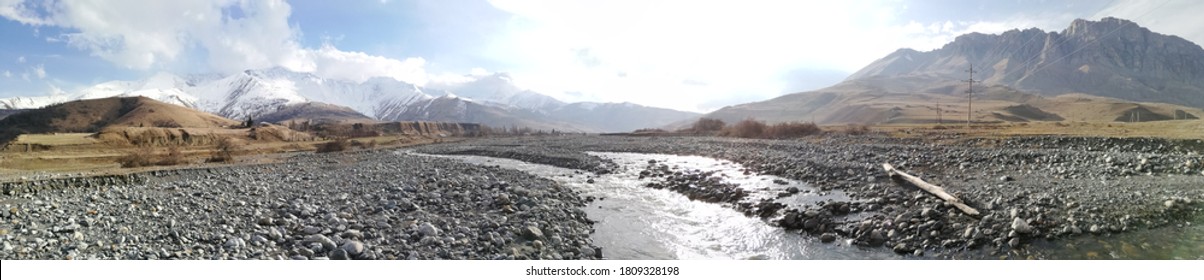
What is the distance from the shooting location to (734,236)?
332 inches

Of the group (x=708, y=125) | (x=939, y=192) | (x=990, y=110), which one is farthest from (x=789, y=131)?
(x=990, y=110)

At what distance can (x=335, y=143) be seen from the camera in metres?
44.3

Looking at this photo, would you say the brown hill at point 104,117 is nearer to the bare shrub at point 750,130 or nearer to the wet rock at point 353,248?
the bare shrub at point 750,130

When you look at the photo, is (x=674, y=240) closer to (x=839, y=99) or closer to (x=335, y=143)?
(x=335, y=143)

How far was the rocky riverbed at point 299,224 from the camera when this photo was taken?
6.02 metres

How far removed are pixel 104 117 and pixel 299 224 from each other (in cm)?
9674

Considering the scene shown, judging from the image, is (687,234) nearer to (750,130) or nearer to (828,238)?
(828,238)

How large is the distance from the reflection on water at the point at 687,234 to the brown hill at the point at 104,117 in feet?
243

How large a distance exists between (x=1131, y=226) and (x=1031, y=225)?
97cm

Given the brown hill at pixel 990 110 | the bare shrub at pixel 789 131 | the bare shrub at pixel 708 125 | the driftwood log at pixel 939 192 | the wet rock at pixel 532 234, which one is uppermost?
the brown hill at pixel 990 110

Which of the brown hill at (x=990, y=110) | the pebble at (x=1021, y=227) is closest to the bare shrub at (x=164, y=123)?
the pebble at (x=1021, y=227)

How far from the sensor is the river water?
18.2 feet

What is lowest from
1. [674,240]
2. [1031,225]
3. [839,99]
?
→ [674,240]
